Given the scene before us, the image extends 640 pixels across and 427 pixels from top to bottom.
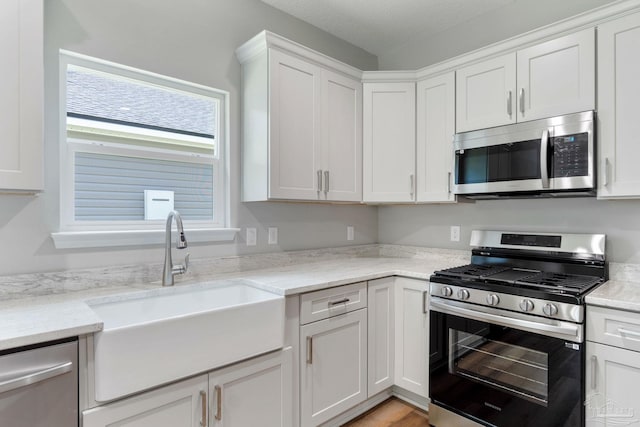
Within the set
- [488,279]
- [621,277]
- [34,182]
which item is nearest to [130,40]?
[34,182]

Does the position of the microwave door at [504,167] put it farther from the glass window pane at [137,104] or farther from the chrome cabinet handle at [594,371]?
the glass window pane at [137,104]

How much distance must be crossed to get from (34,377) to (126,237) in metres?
0.88

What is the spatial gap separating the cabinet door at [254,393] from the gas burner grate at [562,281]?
51.5 inches

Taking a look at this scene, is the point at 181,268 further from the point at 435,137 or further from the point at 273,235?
the point at 435,137

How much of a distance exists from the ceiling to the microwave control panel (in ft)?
3.97

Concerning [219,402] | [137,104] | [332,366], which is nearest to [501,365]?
[332,366]

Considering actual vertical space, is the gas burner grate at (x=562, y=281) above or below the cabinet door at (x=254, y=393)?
above

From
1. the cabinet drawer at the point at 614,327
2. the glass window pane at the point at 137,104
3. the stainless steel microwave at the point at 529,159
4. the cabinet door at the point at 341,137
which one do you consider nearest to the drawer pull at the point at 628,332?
the cabinet drawer at the point at 614,327

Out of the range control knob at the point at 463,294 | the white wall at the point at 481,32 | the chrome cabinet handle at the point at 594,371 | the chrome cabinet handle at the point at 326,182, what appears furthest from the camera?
the chrome cabinet handle at the point at 326,182

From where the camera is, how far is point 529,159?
2.08 meters

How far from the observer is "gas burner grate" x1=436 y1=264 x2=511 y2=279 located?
2066 mm

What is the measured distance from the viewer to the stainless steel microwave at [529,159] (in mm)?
1901

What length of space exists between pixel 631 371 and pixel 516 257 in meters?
0.93

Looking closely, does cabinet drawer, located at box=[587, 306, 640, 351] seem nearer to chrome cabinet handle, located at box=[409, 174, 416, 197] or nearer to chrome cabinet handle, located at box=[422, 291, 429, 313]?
chrome cabinet handle, located at box=[422, 291, 429, 313]
